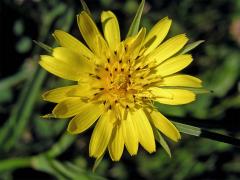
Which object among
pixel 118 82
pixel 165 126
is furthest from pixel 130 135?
pixel 118 82

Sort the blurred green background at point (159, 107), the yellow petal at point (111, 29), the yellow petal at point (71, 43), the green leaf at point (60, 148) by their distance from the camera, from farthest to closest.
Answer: the blurred green background at point (159, 107) → the green leaf at point (60, 148) → the yellow petal at point (111, 29) → the yellow petal at point (71, 43)

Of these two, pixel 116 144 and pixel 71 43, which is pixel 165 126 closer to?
pixel 116 144

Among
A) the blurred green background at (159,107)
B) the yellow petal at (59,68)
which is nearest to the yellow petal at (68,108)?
the yellow petal at (59,68)

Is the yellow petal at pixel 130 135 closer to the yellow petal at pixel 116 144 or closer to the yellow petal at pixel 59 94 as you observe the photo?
the yellow petal at pixel 116 144

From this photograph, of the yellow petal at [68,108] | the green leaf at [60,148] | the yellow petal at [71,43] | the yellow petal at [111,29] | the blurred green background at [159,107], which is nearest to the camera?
the yellow petal at [68,108]

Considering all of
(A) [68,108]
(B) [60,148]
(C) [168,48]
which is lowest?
(B) [60,148]

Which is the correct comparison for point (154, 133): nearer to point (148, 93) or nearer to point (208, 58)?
point (148, 93)

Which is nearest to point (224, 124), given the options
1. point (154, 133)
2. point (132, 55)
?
point (154, 133)

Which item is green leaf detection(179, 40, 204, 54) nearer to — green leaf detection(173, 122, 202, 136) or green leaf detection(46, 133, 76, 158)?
green leaf detection(173, 122, 202, 136)
